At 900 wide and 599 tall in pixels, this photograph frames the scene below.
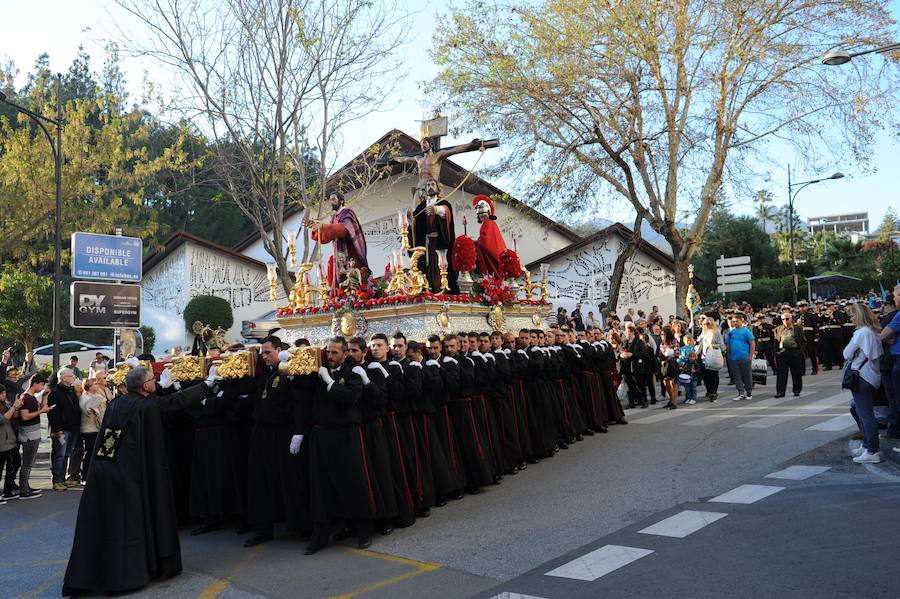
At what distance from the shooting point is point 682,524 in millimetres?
6535

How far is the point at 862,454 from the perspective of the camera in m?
8.37

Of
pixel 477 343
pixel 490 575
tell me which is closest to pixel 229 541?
pixel 490 575

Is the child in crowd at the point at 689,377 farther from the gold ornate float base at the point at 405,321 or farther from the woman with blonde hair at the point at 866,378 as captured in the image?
the woman with blonde hair at the point at 866,378

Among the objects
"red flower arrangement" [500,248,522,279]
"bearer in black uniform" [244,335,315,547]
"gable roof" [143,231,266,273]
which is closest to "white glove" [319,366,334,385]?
"bearer in black uniform" [244,335,315,547]

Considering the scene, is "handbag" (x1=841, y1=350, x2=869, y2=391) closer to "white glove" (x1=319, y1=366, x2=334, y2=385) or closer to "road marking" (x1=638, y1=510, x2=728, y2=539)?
"road marking" (x1=638, y1=510, x2=728, y2=539)

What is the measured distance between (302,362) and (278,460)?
1.07 metres

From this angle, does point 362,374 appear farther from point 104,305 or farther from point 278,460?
point 104,305

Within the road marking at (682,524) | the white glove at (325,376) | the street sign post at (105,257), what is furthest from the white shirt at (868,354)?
the street sign post at (105,257)

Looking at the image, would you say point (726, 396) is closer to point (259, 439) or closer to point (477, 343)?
point (477, 343)

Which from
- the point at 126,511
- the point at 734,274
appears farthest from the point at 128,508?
the point at 734,274

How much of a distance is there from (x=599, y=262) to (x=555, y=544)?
22866 mm

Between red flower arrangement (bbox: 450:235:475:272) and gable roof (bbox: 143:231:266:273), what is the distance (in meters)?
19.3

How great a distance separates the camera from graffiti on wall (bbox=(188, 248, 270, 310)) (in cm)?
2983

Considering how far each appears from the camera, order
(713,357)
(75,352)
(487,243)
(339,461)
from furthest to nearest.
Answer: (75,352), (713,357), (487,243), (339,461)
